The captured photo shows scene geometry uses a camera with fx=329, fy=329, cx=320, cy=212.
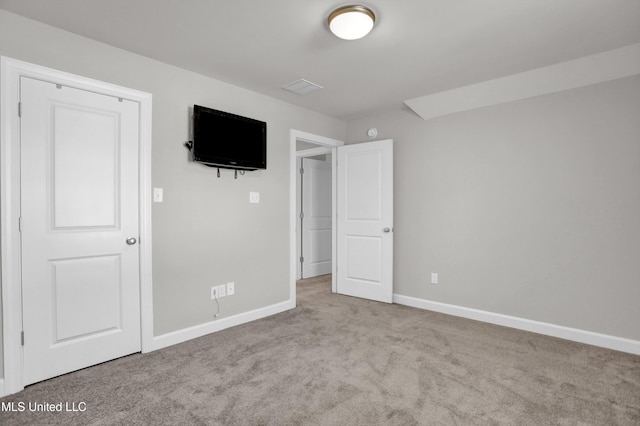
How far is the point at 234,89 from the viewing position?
3.38 metres

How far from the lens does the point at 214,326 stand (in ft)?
10.4

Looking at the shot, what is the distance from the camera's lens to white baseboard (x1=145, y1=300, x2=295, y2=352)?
2.83 metres

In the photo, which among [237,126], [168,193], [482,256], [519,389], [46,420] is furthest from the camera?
[482,256]

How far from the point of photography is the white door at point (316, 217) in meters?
5.64

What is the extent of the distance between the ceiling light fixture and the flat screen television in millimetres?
1387

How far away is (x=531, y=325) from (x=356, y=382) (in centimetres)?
206

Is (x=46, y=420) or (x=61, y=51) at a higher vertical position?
(x=61, y=51)

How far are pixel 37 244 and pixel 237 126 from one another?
1.82 m

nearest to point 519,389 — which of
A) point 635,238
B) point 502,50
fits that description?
point 635,238

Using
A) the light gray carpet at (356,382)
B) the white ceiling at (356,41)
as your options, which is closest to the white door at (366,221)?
the light gray carpet at (356,382)

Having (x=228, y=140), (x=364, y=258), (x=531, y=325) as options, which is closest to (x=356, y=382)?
(x=531, y=325)

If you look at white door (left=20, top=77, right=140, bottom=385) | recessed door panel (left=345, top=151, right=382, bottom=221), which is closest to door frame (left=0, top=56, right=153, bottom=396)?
white door (left=20, top=77, right=140, bottom=385)

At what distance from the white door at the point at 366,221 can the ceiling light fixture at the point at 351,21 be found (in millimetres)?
2059

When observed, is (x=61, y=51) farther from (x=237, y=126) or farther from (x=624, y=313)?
(x=624, y=313)
